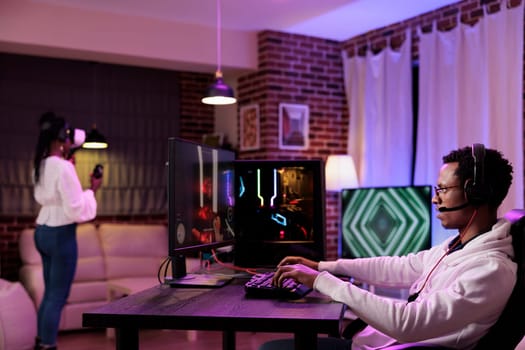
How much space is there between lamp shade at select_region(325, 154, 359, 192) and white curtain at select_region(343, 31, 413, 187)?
261mm

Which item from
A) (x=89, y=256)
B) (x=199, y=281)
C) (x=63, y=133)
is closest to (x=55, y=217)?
(x=63, y=133)

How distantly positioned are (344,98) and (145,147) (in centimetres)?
212

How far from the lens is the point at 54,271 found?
409 cm

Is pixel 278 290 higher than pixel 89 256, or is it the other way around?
pixel 278 290

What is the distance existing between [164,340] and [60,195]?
1545mm

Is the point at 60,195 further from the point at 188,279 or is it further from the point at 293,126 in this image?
the point at 293,126

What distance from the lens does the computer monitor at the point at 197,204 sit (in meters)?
2.24

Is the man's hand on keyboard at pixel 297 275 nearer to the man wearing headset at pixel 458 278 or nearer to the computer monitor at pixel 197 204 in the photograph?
the man wearing headset at pixel 458 278

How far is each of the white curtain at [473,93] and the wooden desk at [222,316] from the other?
3.10 meters

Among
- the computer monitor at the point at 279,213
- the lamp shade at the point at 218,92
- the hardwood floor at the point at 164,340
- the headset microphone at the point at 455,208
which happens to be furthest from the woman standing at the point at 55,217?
the headset microphone at the point at 455,208

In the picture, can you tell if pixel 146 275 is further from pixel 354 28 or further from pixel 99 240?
pixel 354 28

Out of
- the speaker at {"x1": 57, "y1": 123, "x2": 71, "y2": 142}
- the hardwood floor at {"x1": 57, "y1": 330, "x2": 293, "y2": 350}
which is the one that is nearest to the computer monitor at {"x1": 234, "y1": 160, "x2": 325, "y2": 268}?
the speaker at {"x1": 57, "y1": 123, "x2": 71, "y2": 142}

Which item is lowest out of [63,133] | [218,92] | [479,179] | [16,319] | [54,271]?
[16,319]

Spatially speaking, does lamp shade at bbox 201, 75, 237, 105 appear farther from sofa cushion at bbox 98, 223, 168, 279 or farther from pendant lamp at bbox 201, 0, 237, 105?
sofa cushion at bbox 98, 223, 168, 279
